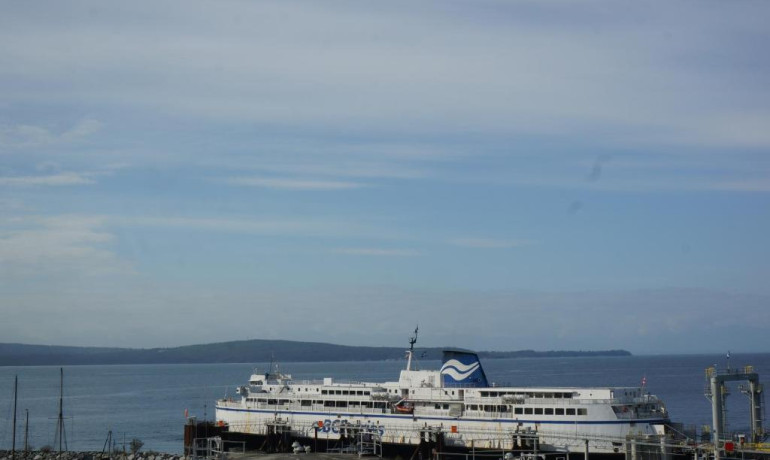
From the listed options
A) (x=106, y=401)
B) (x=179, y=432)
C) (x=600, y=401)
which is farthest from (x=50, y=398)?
(x=600, y=401)

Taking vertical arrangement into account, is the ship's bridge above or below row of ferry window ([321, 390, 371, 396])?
above

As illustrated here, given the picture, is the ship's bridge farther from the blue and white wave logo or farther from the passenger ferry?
the blue and white wave logo

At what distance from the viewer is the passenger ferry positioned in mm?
55625

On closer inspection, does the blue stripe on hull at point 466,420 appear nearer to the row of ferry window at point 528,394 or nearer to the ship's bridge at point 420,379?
the row of ferry window at point 528,394

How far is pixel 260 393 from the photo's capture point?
7150 centimetres

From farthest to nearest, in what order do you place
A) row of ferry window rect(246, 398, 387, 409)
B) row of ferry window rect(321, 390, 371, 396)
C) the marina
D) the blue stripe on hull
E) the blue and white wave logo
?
row of ferry window rect(321, 390, 371, 396), row of ferry window rect(246, 398, 387, 409), the blue and white wave logo, the blue stripe on hull, the marina

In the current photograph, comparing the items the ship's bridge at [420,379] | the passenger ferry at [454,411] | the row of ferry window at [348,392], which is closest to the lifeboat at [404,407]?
the passenger ferry at [454,411]

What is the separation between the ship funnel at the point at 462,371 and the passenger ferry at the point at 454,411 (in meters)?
0.07

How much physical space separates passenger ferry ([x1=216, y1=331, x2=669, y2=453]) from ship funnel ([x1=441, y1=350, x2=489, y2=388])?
0.22 feet

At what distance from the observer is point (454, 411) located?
61.5 metres

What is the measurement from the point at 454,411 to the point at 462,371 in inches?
118

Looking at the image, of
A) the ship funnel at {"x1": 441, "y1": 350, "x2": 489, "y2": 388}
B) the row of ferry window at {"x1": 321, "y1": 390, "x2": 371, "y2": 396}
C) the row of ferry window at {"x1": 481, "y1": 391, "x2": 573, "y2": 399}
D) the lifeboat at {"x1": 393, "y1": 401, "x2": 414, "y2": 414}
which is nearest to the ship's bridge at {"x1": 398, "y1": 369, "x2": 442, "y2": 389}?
the ship funnel at {"x1": 441, "y1": 350, "x2": 489, "y2": 388}

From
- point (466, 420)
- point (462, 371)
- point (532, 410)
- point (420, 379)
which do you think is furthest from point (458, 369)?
point (532, 410)

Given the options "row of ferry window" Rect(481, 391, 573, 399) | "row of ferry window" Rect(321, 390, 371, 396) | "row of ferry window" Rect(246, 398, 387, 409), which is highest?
"row of ferry window" Rect(321, 390, 371, 396)
